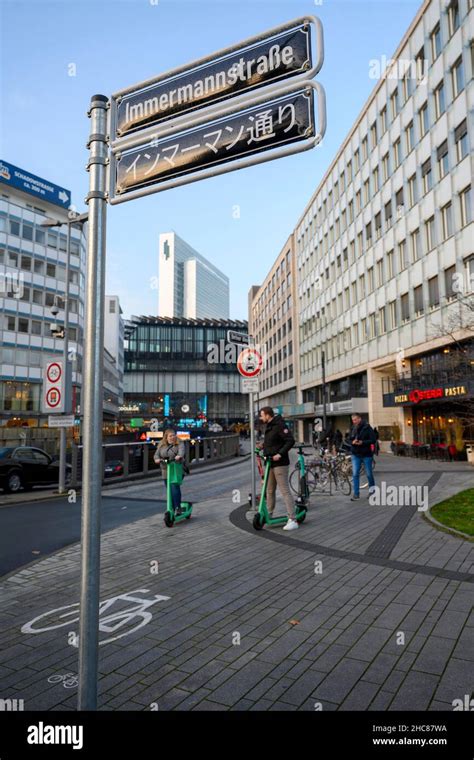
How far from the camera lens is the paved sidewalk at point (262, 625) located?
3.09 m

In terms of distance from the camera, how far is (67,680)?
3.30 m

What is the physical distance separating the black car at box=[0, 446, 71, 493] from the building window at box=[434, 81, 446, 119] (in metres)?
25.9

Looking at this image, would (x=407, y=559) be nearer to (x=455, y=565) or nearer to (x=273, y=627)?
(x=455, y=565)

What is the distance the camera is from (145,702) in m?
2.98

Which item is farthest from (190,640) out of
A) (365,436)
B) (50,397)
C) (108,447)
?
(108,447)

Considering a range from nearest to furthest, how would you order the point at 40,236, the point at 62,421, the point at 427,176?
the point at 62,421
the point at 427,176
the point at 40,236

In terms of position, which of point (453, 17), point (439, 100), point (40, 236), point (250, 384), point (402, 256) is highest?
point (453, 17)

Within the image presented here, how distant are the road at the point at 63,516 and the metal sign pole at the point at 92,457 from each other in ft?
15.0

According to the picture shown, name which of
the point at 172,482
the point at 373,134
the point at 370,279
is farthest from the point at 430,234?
the point at 172,482

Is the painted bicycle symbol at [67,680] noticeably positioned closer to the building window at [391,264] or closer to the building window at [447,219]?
the building window at [447,219]

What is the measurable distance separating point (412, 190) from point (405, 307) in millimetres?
7018
